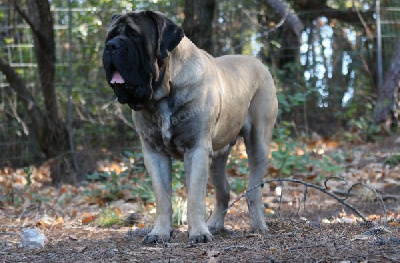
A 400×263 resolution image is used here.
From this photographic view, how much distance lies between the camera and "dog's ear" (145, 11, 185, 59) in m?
4.14

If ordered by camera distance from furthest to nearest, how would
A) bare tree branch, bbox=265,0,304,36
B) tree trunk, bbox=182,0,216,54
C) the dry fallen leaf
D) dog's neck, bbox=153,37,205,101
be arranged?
bare tree branch, bbox=265,0,304,36 → tree trunk, bbox=182,0,216,54 → the dry fallen leaf → dog's neck, bbox=153,37,205,101

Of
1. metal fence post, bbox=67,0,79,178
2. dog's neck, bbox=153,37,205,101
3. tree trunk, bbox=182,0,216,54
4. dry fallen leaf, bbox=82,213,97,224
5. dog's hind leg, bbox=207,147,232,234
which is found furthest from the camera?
metal fence post, bbox=67,0,79,178

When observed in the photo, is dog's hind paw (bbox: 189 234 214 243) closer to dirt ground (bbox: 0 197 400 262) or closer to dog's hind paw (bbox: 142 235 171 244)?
dirt ground (bbox: 0 197 400 262)

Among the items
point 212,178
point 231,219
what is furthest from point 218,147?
point 231,219

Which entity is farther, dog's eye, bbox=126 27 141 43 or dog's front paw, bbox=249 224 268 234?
dog's front paw, bbox=249 224 268 234

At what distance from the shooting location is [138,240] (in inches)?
180

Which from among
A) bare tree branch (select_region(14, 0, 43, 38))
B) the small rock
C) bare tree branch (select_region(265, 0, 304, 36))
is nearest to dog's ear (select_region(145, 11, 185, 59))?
the small rock

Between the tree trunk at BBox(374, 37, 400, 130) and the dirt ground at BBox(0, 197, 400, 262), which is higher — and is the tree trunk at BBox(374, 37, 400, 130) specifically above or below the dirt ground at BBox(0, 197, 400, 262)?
below

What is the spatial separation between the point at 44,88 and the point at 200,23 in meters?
2.26

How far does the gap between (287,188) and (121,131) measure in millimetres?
2910

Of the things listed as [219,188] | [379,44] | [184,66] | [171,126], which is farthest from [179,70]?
[379,44]

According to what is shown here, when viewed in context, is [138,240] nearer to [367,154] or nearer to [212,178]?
[212,178]

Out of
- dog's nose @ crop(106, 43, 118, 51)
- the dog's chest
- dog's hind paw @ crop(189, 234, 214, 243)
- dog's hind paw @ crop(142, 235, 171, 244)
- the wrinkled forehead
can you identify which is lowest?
dog's hind paw @ crop(142, 235, 171, 244)

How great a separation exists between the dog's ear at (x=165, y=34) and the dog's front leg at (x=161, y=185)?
73 centimetres
